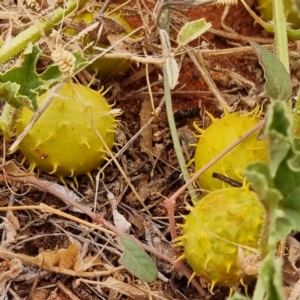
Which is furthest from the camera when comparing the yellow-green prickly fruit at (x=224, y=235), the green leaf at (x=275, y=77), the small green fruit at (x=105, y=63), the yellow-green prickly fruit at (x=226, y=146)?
the small green fruit at (x=105, y=63)

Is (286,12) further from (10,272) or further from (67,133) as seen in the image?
(10,272)

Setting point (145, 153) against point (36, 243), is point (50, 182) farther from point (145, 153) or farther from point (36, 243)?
point (145, 153)

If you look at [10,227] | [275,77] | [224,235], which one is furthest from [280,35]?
[10,227]

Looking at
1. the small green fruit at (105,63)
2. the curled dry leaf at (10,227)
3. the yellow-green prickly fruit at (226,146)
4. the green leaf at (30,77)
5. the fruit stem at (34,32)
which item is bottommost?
the curled dry leaf at (10,227)

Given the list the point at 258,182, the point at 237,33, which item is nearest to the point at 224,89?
the point at 237,33

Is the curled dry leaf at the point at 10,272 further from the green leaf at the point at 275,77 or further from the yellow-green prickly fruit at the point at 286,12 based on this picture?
the yellow-green prickly fruit at the point at 286,12

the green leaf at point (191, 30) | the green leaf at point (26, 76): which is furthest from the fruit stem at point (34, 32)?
the green leaf at point (191, 30)
